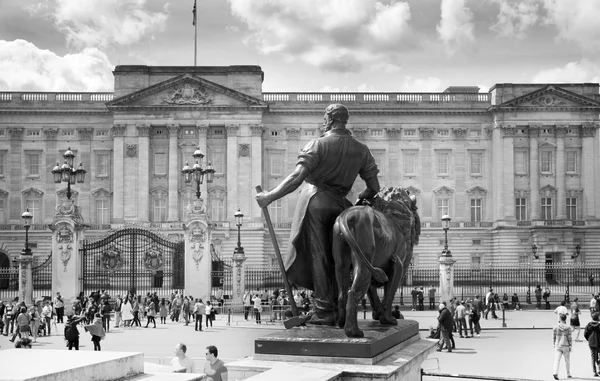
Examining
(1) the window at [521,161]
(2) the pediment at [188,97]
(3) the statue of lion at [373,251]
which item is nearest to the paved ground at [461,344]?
(3) the statue of lion at [373,251]

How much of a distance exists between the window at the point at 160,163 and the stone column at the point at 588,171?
31.1 meters

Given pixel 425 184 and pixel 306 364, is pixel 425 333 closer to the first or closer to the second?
pixel 306 364

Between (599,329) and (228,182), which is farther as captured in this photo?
(228,182)

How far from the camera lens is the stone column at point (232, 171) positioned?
186ft

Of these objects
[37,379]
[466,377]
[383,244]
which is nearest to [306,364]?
[383,244]

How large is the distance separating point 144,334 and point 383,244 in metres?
19.8

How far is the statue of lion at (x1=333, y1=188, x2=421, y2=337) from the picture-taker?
6.55m

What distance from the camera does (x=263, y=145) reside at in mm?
58438

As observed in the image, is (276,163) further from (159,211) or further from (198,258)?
(198,258)

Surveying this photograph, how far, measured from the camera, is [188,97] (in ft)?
187

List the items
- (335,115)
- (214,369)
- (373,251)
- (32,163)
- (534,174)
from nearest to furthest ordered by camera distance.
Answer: (373,251), (335,115), (214,369), (32,163), (534,174)

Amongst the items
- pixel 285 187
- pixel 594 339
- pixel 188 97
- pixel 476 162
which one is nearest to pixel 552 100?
pixel 476 162

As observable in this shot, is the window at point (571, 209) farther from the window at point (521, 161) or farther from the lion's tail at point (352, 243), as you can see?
the lion's tail at point (352, 243)

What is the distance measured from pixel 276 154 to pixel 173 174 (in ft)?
25.5
